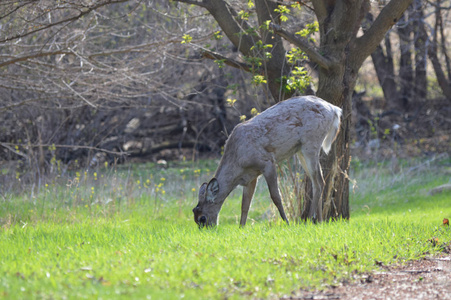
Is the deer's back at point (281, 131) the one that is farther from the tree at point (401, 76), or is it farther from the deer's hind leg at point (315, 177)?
the tree at point (401, 76)

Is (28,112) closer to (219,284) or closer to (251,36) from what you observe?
(251,36)

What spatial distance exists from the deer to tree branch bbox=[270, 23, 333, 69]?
86 cm

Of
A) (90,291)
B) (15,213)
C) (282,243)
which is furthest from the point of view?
(15,213)

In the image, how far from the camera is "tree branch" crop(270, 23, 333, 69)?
8517 millimetres

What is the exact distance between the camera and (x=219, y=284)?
5.17 meters

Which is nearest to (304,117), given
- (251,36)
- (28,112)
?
(251,36)

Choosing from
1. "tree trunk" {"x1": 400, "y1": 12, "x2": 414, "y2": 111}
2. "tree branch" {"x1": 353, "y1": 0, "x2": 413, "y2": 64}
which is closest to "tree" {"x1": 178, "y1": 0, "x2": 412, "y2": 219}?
"tree branch" {"x1": 353, "y1": 0, "x2": 413, "y2": 64}

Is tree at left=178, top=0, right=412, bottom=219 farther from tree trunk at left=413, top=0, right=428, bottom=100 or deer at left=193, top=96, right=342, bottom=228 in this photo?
tree trunk at left=413, top=0, right=428, bottom=100

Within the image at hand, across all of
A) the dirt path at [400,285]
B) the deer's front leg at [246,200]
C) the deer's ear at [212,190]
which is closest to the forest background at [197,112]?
the deer's front leg at [246,200]

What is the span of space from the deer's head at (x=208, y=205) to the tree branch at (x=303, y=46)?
2.53 m

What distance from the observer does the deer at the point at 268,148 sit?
812cm

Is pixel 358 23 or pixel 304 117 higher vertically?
pixel 358 23

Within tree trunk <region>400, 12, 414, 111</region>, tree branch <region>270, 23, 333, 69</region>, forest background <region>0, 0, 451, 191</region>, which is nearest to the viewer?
tree branch <region>270, 23, 333, 69</region>

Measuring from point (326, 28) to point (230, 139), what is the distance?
2.99m
